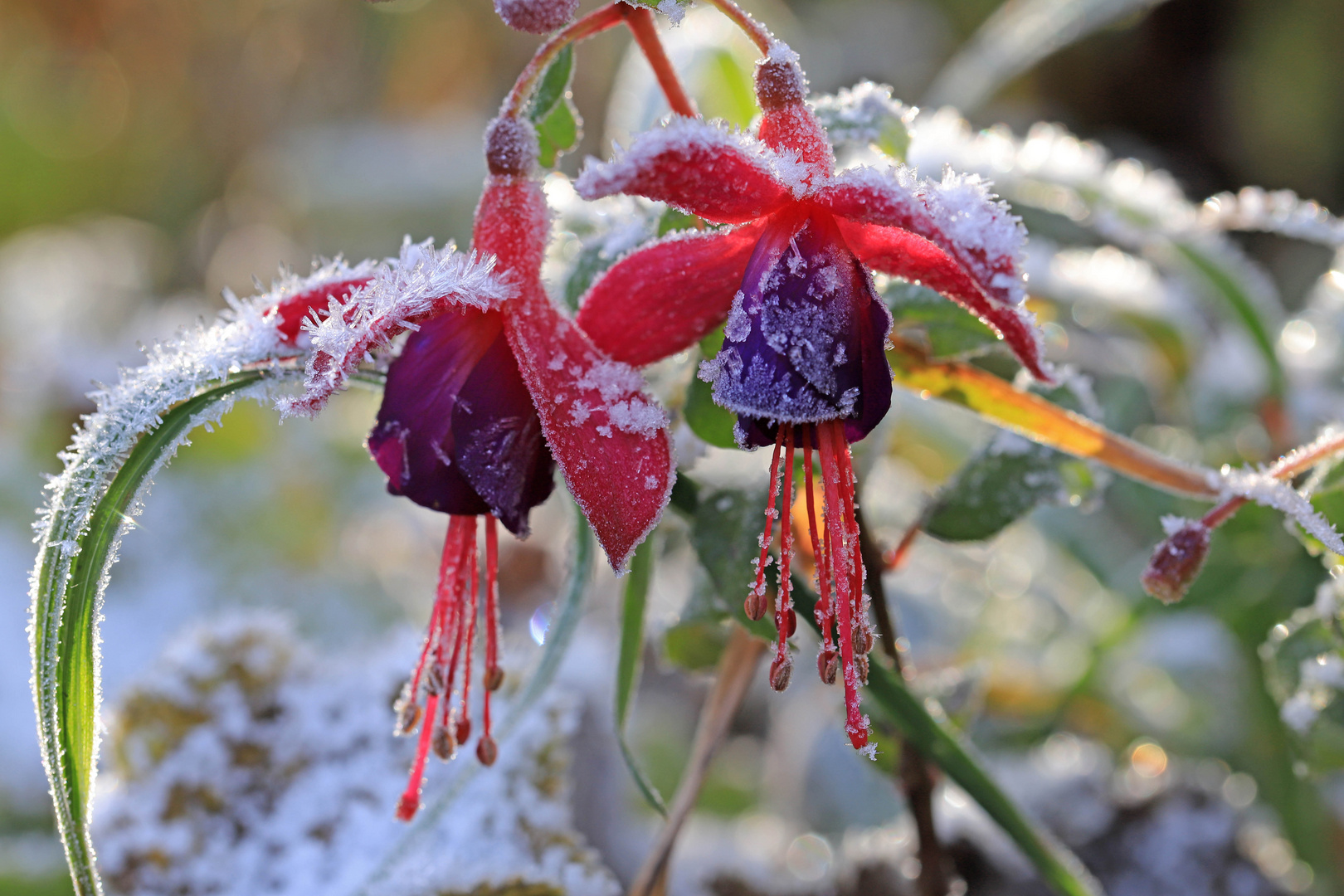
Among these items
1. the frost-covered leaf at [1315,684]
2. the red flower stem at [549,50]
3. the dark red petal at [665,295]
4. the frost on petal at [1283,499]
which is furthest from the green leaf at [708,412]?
the frost-covered leaf at [1315,684]

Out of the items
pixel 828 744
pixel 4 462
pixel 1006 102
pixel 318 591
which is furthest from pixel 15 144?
pixel 828 744

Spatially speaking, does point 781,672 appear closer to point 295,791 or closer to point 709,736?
point 709,736

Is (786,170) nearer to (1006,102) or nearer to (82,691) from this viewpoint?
(82,691)

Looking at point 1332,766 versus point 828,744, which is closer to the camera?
point 1332,766

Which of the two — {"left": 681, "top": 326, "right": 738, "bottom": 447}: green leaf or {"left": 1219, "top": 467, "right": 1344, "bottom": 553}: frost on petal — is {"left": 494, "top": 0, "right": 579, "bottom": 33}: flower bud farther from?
{"left": 1219, "top": 467, "right": 1344, "bottom": 553}: frost on petal

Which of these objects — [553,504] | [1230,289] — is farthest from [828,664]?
[553,504]

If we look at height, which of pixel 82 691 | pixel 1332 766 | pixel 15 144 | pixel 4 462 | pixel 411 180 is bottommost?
pixel 1332 766

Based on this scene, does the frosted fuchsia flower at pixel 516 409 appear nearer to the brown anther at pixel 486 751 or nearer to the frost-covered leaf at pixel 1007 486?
the brown anther at pixel 486 751

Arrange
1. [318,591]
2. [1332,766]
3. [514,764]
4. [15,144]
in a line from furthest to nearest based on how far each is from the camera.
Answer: [15,144] < [318,591] < [514,764] < [1332,766]
